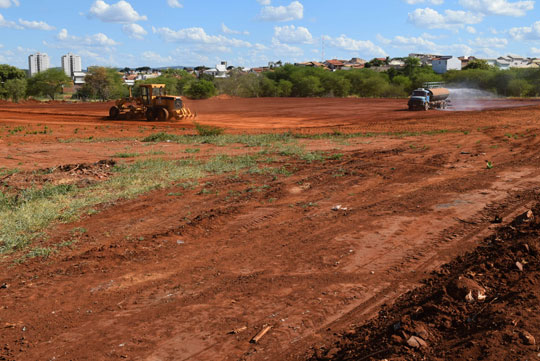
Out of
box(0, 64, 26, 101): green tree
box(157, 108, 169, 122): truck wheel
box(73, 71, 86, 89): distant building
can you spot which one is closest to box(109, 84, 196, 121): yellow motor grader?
box(157, 108, 169, 122): truck wheel

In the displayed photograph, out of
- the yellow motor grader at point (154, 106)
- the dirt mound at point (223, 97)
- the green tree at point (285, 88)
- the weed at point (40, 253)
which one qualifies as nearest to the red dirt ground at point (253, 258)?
the weed at point (40, 253)

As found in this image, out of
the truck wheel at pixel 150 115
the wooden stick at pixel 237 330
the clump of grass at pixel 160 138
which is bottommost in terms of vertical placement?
the wooden stick at pixel 237 330

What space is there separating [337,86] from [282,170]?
6371 cm

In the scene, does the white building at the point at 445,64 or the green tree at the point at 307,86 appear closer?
the green tree at the point at 307,86

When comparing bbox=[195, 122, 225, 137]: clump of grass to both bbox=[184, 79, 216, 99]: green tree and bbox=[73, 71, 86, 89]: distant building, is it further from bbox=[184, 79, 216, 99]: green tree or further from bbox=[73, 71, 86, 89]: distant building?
bbox=[73, 71, 86, 89]: distant building

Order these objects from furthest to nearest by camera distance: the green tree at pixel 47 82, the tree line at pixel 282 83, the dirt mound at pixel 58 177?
the green tree at pixel 47 82 < the tree line at pixel 282 83 < the dirt mound at pixel 58 177

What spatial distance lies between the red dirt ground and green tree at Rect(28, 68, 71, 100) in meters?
68.4

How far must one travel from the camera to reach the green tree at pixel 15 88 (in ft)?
233

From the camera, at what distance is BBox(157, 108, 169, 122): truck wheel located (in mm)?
36544

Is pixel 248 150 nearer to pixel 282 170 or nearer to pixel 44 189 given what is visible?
pixel 282 170

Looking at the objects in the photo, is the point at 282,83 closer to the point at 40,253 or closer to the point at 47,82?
the point at 47,82

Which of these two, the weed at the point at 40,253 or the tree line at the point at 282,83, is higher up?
the tree line at the point at 282,83

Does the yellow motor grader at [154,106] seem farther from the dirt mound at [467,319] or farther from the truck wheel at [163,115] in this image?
the dirt mound at [467,319]

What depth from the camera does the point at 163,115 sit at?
36.7 metres
